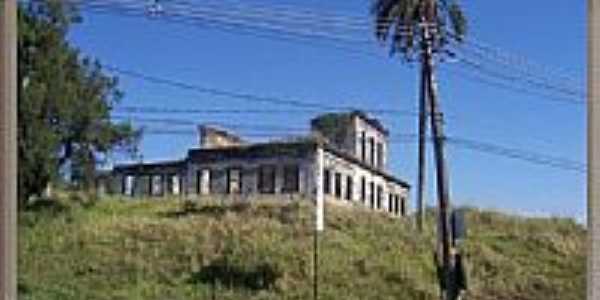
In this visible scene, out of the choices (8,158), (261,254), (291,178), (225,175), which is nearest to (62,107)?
(261,254)

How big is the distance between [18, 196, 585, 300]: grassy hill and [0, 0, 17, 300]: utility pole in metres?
5.95

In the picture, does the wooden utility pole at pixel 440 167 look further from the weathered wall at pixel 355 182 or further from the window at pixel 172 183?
the window at pixel 172 183

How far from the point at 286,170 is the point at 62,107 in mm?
1986

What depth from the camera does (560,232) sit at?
611 cm

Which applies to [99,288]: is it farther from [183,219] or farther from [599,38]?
[599,38]

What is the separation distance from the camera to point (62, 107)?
25.5ft

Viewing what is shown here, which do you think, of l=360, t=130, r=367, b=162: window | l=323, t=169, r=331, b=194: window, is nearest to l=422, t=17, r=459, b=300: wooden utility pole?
l=360, t=130, r=367, b=162: window

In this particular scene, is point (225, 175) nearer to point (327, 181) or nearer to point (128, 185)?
point (128, 185)

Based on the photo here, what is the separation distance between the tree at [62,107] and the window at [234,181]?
1058 mm

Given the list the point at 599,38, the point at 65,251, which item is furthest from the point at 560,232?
the point at 599,38

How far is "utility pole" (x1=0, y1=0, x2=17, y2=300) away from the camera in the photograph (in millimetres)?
895

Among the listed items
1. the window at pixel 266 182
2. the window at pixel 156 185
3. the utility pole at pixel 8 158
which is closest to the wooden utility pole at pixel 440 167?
the window at pixel 266 182

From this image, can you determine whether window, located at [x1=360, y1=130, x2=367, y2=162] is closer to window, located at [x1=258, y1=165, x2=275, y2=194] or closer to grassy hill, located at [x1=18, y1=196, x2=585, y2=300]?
grassy hill, located at [x1=18, y1=196, x2=585, y2=300]

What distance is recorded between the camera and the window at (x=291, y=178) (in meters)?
8.80
